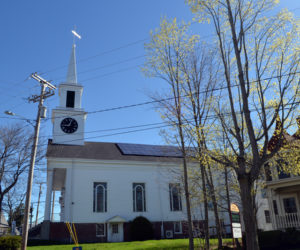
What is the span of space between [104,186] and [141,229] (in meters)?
6.09

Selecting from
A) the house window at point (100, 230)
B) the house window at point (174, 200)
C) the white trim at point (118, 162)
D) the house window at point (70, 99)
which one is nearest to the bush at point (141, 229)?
the house window at point (100, 230)

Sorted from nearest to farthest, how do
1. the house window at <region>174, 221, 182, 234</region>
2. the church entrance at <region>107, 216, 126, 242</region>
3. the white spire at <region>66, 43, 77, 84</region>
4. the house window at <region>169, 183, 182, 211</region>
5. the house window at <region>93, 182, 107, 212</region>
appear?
the church entrance at <region>107, 216, 126, 242</region> → the house window at <region>93, 182, 107, 212</region> → the house window at <region>174, 221, 182, 234</region> → the house window at <region>169, 183, 182, 211</region> → the white spire at <region>66, 43, 77, 84</region>

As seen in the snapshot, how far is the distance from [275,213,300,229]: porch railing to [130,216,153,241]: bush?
14172 mm

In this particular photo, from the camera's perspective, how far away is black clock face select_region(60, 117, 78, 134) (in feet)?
120

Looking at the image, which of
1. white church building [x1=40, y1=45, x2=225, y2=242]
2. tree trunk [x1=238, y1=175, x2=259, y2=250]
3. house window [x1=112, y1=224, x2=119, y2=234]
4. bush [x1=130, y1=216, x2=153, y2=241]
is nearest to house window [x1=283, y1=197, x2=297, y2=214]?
white church building [x1=40, y1=45, x2=225, y2=242]

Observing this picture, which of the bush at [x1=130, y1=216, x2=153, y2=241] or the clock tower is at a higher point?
the clock tower

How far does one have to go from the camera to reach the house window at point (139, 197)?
33.3m

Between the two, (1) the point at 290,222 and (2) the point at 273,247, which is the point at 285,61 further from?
(1) the point at 290,222

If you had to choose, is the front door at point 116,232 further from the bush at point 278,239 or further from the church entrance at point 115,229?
the bush at point 278,239

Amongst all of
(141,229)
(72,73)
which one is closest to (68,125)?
(72,73)

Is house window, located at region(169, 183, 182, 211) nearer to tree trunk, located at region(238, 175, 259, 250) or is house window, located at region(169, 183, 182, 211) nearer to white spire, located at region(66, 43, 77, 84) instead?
white spire, located at region(66, 43, 77, 84)

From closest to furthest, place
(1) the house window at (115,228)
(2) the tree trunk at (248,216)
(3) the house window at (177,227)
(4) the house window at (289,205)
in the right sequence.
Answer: (2) the tree trunk at (248,216) → (4) the house window at (289,205) → (1) the house window at (115,228) → (3) the house window at (177,227)

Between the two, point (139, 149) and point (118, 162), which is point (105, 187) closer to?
point (118, 162)

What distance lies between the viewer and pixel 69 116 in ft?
119
